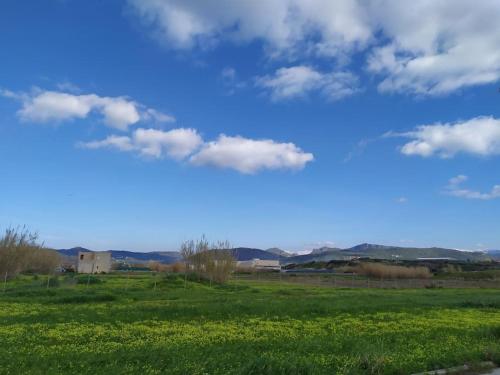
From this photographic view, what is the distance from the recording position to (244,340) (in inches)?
484

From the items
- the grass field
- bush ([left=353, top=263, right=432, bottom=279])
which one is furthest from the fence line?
the grass field

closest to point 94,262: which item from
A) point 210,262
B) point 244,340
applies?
point 210,262

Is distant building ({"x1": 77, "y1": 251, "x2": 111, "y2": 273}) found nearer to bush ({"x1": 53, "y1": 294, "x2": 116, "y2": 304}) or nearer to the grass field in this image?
bush ({"x1": 53, "y1": 294, "x2": 116, "y2": 304})

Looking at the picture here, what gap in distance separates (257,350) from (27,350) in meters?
4.94

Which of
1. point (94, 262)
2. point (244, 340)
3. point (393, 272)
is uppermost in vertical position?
point (94, 262)

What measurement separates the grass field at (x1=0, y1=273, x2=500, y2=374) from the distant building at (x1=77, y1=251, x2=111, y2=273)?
61091 millimetres

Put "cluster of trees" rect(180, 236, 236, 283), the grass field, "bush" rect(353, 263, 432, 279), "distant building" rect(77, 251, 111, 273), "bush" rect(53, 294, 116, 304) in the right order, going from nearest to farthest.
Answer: the grass field < "bush" rect(53, 294, 116, 304) < "cluster of trees" rect(180, 236, 236, 283) < "bush" rect(353, 263, 432, 279) < "distant building" rect(77, 251, 111, 273)

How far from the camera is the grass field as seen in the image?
8719mm

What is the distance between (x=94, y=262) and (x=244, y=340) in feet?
235

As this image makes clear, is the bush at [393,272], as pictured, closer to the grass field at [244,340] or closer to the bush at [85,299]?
the grass field at [244,340]

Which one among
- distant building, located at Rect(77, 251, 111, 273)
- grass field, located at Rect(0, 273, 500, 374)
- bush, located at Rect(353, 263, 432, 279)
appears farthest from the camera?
distant building, located at Rect(77, 251, 111, 273)

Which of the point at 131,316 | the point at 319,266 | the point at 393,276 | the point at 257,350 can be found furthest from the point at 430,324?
the point at 319,266

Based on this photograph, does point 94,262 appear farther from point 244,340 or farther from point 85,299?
point 244,340

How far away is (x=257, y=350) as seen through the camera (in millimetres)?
10766
